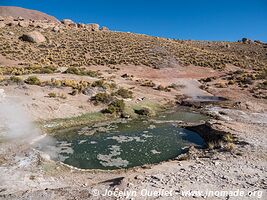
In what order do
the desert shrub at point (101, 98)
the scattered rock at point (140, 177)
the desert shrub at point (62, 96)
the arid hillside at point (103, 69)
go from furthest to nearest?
the arid hillside at point (103, 69) → the desert shrub at point (101, 98) → the desert shrub at point (62, 96) → the scattered rock at point (140, 177)

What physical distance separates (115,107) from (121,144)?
27.4ft

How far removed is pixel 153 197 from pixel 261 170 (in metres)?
5.66

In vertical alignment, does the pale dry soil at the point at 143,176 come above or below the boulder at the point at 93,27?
below

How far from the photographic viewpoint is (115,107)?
97.3 ft

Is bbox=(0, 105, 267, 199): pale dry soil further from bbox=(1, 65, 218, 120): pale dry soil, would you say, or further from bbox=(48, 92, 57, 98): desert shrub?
bbox=(48, 92, 57, 98): desert shrub

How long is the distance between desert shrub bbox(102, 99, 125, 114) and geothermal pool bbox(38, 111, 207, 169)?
7.18 feet

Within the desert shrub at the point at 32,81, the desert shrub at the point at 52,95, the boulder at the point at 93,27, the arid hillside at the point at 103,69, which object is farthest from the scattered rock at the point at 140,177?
the boulder at the point at 93,27

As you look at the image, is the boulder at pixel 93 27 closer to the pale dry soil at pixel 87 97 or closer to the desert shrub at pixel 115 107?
the pale dry soil at pixel 87 97

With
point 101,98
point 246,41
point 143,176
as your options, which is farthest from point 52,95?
point 246,41

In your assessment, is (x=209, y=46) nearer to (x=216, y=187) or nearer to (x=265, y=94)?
(x=265, y=94)

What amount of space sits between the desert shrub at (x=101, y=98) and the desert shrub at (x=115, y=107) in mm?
1259

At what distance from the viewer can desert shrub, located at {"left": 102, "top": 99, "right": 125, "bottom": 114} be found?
2930 centimetres

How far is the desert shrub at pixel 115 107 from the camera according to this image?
96.1 feet

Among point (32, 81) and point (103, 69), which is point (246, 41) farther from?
point (32, 81)
